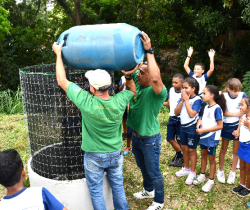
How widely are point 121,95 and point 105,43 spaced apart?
1.67 ft

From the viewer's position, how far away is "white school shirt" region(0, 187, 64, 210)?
1.52 metres

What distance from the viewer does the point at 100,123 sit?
2.24 meters

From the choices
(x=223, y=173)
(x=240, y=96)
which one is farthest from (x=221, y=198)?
(x=240, y=96)

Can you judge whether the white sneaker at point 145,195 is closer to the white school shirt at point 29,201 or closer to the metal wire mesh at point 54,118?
the metal wire mesh at point 54,118

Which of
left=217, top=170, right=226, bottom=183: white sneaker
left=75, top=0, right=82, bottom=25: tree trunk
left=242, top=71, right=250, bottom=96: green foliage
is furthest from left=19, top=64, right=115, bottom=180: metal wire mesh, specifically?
left=75, top=0, right=82, bottom=25: tree trunk

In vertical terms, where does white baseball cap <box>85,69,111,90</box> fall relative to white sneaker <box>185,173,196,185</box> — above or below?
above

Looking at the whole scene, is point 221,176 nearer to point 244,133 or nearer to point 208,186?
point 208,186

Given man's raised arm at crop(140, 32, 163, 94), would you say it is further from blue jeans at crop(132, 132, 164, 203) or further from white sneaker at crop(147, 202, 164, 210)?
white sneaker at crop(147, 202, 164, 210)

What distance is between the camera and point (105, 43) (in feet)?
7.23

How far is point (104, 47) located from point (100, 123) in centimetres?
69

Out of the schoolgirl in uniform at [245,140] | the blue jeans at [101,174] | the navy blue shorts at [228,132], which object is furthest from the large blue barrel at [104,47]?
the navy blue shorts at [228,132]

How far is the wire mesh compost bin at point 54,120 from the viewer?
108 inches

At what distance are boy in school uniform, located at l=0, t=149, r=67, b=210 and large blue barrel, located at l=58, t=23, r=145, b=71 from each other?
1094mm

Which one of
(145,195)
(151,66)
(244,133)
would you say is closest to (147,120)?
(151,66)
